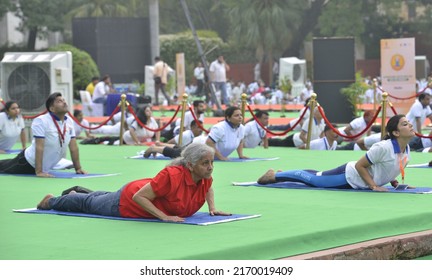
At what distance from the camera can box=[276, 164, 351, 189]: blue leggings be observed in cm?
1174

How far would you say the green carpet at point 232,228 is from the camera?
310 inches

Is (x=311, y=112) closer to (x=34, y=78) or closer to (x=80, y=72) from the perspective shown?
(x=34, y=78)

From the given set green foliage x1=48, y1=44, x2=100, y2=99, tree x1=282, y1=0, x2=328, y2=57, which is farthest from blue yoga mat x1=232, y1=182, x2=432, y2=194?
tree x1=282, y1=0, x2=328, y2=57

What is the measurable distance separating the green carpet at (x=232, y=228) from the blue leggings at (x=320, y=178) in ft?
0.75

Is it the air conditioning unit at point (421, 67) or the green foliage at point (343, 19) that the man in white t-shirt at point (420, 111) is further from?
the green foliage at point (343, 19)

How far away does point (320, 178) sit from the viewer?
39.2ft

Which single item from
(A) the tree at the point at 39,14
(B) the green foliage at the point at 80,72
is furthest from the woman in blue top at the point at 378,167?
(A) the tree at the point at 39,14

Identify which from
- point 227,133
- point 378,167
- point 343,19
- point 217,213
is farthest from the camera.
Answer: point 343,19

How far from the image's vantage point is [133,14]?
6303 cm

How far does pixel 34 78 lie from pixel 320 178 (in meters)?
11.9

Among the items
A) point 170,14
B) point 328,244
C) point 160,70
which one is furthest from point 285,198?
point 170,14

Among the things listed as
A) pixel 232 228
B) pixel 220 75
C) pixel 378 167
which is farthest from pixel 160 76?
pixel 232 228

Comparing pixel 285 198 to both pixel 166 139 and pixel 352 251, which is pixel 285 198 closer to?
pixel 352 251

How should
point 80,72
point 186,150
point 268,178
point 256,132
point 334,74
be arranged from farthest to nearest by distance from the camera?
point 80,72 < point 334,74 < point 256,132 < point 268,178 < point 186,150
